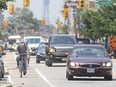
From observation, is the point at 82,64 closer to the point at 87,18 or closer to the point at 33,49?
the point at 33,49

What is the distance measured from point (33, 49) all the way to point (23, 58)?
37.9 meters

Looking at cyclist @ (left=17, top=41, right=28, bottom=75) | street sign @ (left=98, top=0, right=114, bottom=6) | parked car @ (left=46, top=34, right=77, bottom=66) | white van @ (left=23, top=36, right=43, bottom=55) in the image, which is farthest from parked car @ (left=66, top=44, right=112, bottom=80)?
white van @ (left=23, top=36, right=43, bottom=55)

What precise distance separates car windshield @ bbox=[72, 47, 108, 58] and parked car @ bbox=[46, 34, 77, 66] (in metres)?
12.6

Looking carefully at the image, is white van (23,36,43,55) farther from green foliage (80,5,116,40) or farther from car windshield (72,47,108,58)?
car windshield (72,47,108,58)

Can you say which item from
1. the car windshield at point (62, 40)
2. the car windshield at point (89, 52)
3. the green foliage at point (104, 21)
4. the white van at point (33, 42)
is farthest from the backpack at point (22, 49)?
the white van at point (33, 42)

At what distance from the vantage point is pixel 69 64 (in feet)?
91.0

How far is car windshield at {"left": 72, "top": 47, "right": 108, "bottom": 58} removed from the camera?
93.6 feet

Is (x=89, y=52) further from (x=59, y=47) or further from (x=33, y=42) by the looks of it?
(x=33, y=42)

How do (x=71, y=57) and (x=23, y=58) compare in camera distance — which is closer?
(x=71, y=57)

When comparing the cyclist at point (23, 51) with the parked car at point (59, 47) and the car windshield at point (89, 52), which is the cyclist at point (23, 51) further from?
the parked car at point (59, 47)

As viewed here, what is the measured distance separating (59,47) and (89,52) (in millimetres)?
13110

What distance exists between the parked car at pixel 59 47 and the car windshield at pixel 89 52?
41.3 ft

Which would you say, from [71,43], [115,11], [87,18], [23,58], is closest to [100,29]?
[115,11]

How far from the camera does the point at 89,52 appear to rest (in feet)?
94.3
